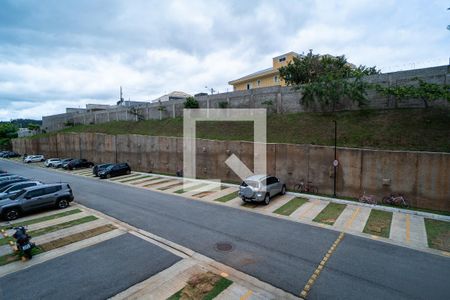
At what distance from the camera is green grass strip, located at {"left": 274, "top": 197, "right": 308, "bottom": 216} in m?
15.0

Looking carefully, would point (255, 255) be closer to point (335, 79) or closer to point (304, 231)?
point (304, 231)

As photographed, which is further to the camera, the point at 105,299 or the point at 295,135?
the point at 295,135

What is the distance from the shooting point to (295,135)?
23453mm

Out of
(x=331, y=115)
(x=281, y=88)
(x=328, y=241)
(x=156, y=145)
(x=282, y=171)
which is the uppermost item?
(x=281, y=88)

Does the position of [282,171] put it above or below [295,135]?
below

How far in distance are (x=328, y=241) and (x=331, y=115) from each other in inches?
660

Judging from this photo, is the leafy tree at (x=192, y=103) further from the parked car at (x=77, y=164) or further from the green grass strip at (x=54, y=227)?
the green grass strip at (x=54, y=227)

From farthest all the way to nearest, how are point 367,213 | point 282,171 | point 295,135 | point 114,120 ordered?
point 114,120 < point 295,135 < point 282,171 < point 367,213

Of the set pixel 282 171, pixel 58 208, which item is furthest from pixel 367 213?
pixel 58 208

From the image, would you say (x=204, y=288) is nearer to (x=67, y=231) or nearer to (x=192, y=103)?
(x=67, y=231)

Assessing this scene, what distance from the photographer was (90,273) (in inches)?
334

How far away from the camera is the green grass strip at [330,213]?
13.6 meters

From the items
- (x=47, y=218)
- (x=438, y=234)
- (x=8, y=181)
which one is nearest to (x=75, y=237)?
(x=47, y=218)

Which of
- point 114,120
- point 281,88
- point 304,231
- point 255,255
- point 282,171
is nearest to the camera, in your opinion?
point 255,255
